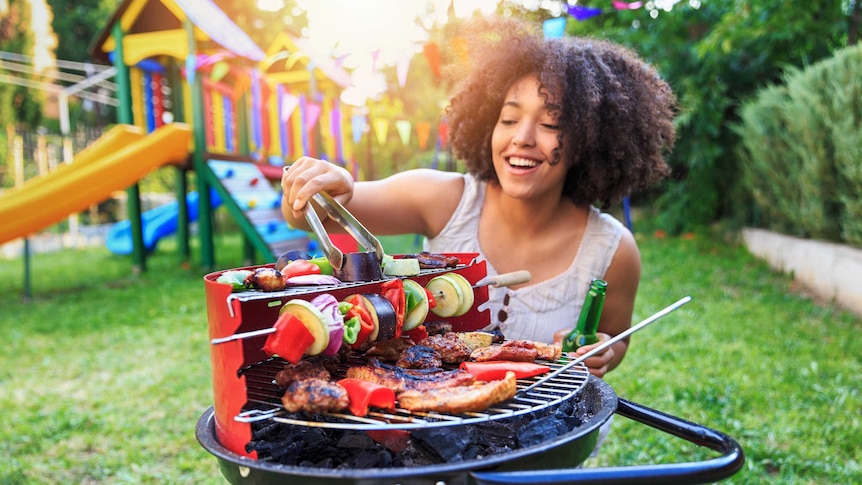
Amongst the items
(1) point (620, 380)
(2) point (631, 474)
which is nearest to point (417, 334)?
(2) point (631, 474)

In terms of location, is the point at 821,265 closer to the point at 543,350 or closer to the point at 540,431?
the point at 543,350

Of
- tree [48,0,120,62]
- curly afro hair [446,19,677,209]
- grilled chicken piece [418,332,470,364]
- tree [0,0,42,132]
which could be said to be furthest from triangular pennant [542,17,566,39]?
tree [48,0,120,62]

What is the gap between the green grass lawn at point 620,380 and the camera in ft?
10.0

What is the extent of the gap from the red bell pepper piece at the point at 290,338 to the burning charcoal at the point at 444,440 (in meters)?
0.27

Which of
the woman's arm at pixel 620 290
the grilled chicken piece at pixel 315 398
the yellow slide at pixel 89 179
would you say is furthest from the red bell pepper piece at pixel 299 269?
the yellow slide at pixel 89 179

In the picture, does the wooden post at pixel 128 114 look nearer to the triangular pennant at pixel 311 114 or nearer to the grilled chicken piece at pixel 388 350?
the triangular pennant at pixel 311 114

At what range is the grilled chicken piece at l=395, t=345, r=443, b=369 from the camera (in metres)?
1.36

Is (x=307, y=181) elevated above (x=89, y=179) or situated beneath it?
elevated above

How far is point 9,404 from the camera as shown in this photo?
150 inches

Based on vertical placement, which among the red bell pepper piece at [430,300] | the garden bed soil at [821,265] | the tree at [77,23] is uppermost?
the tree at [77,23]

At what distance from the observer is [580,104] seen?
2.00 m

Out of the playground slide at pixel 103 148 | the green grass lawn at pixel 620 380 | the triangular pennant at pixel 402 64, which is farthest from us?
the playground slide at pixel 103 148

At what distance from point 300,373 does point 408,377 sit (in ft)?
0.77

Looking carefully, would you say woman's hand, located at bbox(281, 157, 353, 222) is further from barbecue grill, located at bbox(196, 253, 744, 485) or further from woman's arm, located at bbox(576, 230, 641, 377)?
woman's arm, located at bbox(576, 230, 641, 377)
